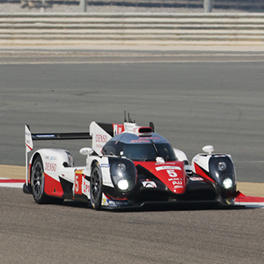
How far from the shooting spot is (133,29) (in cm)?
4059

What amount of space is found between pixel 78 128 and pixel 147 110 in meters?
3.52

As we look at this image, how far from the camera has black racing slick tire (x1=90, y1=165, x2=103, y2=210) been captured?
10.7 m

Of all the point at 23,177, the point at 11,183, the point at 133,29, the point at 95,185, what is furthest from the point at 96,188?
the point at 133,29

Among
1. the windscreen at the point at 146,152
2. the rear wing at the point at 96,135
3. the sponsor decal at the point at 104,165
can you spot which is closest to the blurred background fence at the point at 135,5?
the rear wing at the point at 96,135

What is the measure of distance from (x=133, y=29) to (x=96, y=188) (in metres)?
30.3

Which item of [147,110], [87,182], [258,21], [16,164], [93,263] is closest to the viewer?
[93,263]

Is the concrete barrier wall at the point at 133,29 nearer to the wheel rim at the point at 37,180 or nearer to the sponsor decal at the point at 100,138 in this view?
the sponsor decal at the point at 100,138

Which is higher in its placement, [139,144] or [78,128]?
[139,144]

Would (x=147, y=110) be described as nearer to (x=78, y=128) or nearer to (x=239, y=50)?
(x=78, y=128)

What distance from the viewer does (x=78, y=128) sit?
69.4 ft

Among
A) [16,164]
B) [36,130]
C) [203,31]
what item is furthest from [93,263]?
[203,31]

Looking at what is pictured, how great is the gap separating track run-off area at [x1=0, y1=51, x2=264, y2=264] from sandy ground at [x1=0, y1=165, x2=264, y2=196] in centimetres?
2

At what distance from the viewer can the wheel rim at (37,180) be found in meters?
11.9

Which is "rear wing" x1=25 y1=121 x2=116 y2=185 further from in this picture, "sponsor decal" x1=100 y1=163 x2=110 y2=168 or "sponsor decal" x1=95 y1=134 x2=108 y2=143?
"sponsor decal" x1=100 y1=163 x2=110 y2=168
